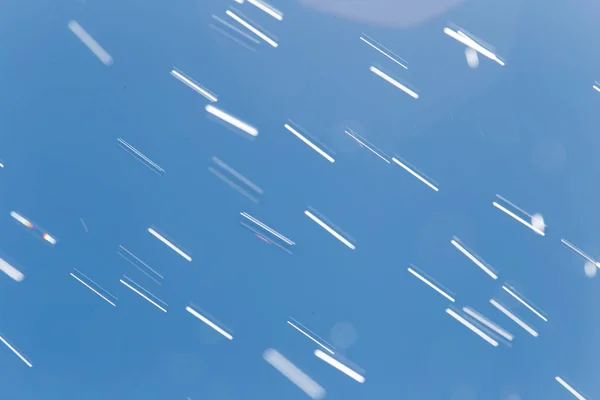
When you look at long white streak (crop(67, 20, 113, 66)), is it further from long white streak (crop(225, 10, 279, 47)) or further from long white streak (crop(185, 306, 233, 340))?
long white streak (crop(185, 306, 233, 340))

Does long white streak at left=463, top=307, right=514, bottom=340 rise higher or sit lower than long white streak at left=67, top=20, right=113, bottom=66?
lower

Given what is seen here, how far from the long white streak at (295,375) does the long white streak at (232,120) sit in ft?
1.70

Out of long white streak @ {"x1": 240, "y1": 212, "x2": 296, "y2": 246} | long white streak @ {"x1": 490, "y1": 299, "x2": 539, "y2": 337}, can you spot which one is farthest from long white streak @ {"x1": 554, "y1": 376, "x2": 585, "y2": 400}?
long white streak @ {"x1": 240, "y1": 212, "x2": 296, "y2": 246}

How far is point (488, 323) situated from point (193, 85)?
897 mm

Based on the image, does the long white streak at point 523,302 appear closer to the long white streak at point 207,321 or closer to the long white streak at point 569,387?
the long white streak at point 569,387

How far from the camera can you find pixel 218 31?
1.11 metres

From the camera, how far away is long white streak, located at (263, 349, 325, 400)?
1112 mm

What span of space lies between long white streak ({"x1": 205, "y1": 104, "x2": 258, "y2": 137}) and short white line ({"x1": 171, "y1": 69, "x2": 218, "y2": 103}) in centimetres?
2

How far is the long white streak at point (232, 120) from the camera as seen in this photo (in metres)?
1.11

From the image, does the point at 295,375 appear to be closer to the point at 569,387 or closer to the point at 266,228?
the point at 266,228

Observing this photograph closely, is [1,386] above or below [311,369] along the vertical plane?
below

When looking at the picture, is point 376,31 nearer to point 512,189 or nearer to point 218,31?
point 218,31

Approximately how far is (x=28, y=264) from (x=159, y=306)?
32 cm

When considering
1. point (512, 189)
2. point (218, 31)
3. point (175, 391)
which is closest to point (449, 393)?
point (512, 189)
